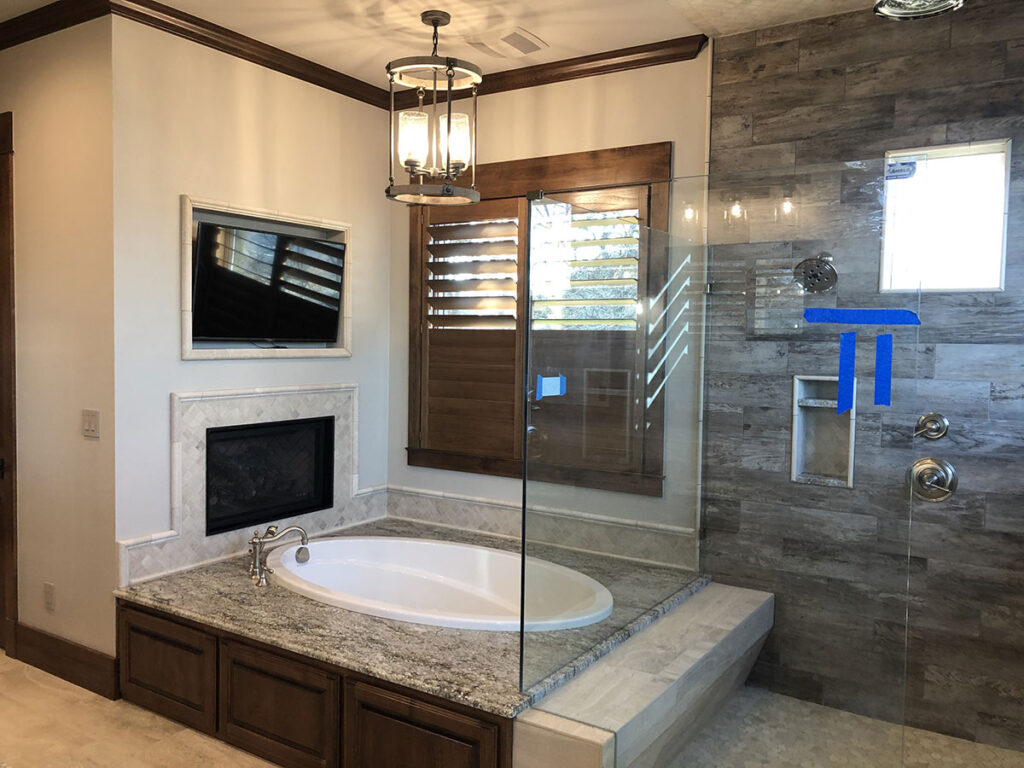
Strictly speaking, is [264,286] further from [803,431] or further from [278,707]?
[803,431]

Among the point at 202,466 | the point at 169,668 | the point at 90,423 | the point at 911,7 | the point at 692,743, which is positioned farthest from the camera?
the point at 202,466

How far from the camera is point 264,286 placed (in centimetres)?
381

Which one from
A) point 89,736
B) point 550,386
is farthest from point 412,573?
point 550,386

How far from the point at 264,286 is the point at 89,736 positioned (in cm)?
196

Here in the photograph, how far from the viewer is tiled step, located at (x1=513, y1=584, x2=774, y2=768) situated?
89.0 inches

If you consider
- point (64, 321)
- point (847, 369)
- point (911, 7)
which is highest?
point (911, 7)

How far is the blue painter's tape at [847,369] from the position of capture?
8.20 feet

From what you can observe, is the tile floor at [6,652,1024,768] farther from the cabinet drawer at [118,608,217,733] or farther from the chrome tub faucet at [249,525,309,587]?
the chrome tub faucet at [249,525,309,587]

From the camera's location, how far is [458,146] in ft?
9.66

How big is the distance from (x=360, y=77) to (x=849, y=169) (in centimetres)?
265

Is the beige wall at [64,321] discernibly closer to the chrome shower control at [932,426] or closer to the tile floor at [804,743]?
the tile floor at [804,743]

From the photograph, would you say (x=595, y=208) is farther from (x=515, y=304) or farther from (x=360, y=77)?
(x=360, y=77)

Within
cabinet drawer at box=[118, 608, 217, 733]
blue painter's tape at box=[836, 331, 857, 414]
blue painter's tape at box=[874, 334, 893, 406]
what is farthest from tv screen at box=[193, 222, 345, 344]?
blue painter's tape at box=[874, 334, 893, 406]

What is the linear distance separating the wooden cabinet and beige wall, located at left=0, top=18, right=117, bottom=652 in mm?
320
